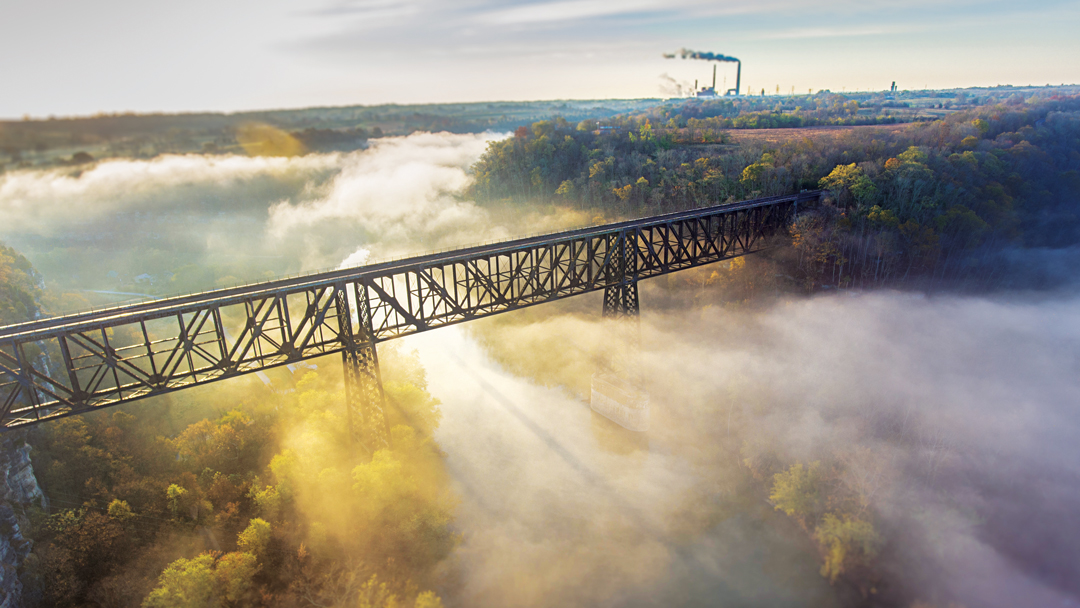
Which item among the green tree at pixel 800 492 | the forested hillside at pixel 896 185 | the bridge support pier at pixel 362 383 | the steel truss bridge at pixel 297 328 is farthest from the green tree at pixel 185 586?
the forested hillside at pixel 896 185

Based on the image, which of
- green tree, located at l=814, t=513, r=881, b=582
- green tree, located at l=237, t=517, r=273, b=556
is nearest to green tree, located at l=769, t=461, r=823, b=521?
green tree, located at l=814, t=513, r=881, b=582

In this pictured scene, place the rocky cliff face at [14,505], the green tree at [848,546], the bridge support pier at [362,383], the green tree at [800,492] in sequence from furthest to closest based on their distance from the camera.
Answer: the green tree at [800,492] → the green tree at [848,546] → the bridge support pier at [362,383] → the rocky cliff face at [14,505]

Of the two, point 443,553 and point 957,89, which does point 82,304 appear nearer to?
point 443,553

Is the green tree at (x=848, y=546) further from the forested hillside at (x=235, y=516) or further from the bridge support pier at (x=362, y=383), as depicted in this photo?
the bridge support pier at (x=362, y=383)

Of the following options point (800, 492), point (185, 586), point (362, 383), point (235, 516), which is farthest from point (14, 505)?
point (800, 492)

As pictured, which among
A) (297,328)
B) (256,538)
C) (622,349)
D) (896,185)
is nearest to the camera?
(256,538)

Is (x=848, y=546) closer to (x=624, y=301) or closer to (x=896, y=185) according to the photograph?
(x=624, y=301)

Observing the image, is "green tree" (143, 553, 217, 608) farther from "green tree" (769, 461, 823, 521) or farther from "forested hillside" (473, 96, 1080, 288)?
"forested hillside" (473, 96, 1080, 288)
